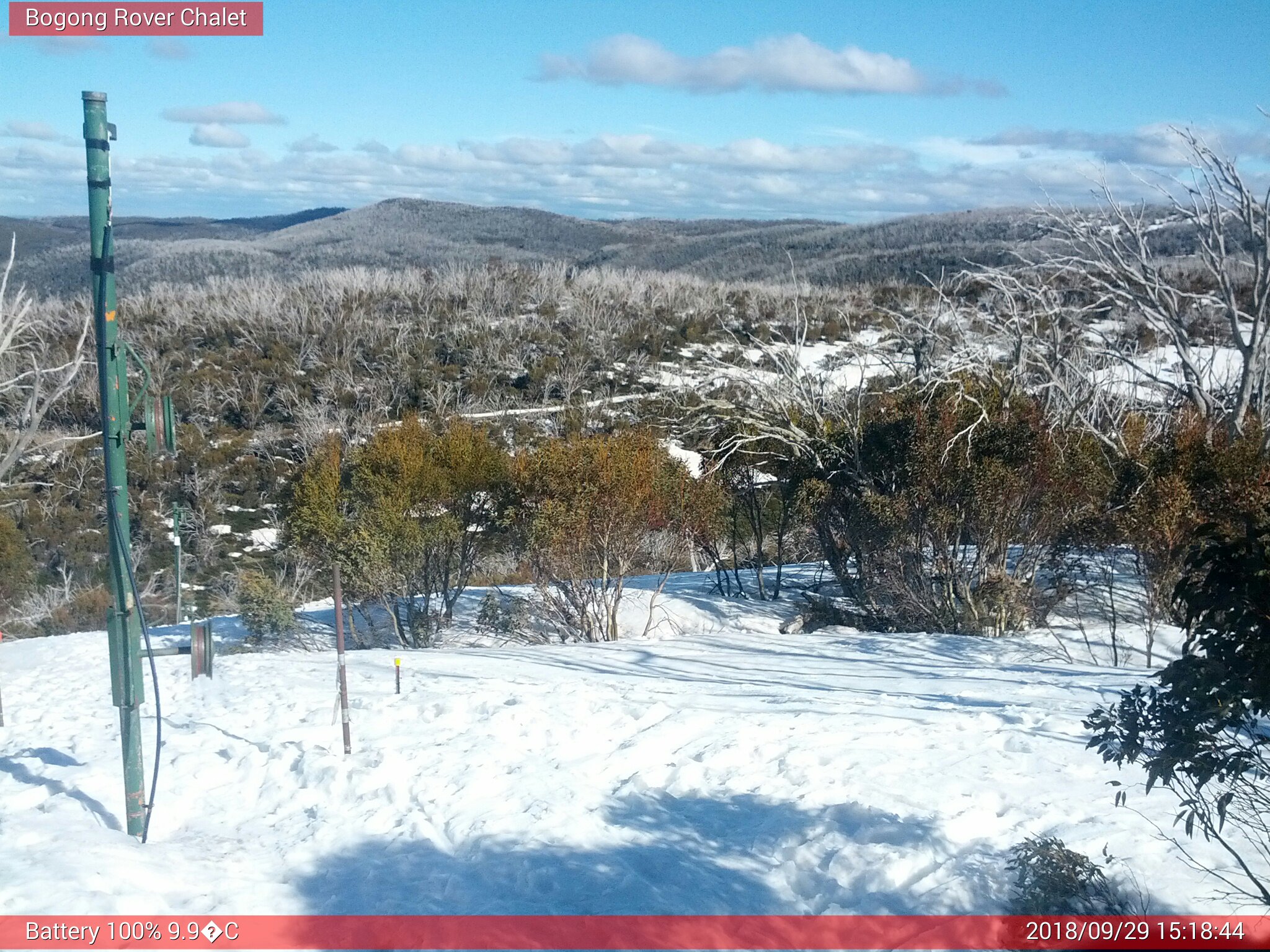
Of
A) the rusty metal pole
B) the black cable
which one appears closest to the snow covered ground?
the rusty metal pole

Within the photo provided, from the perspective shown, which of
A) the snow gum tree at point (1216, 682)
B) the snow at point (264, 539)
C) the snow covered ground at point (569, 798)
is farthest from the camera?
the snow at point (264, 539)

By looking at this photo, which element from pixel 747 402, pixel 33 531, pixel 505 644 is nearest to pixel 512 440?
pixel 33 531

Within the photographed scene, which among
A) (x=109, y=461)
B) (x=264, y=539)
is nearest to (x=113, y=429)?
(x=109, y=461)

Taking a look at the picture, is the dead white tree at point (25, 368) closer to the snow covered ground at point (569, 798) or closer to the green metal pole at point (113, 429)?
the snow covered ground at point (569, 798)

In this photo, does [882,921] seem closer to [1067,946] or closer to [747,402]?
[1067,946]

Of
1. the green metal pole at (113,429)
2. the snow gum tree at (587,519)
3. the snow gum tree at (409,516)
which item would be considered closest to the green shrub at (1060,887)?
the green metal pole at (113,429)

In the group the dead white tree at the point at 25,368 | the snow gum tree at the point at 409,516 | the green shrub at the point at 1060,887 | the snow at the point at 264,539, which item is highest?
the dead white tree at the point at 25,368

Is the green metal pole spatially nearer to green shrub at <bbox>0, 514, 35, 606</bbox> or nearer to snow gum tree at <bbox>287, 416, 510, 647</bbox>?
snow gum tree at <bbox>287, 416, 510, 647</bbox>
